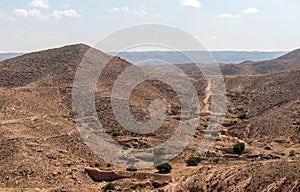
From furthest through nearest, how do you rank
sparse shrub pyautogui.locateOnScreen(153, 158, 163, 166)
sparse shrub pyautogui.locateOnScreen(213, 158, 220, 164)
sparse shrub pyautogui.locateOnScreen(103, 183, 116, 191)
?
1. sparse shrub pyautogui.locateOnScreen(213, 158, 220, 164)
2. sparse shrub pyautogui.locateOnScreen(153, 158, 163, 166)
3. sparse shrub pyautogui.locateOnScreen(103, 183, 116, 191)

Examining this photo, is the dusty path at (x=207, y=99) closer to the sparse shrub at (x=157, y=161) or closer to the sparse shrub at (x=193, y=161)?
the sparse shrub at (x=193, y=161)

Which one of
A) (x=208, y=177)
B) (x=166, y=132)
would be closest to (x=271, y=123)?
(x=166, y=132)

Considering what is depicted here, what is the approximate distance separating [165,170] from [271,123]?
16.9 m

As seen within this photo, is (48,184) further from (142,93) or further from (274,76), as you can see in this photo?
(274,76)

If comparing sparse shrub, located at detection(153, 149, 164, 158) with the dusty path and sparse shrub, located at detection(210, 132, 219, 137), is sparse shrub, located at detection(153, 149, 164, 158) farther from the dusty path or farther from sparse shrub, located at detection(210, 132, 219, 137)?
the dusty path

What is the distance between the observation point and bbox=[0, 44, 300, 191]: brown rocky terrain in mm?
24156

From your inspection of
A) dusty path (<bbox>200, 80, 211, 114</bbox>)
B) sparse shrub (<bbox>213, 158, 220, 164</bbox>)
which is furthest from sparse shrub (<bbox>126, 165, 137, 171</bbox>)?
dusty path (<bbox>200, 80, 211, 114</bbox>)

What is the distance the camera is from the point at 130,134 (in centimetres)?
3828

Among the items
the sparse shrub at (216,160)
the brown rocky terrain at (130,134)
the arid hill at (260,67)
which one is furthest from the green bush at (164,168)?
the arid hill at (260,67)

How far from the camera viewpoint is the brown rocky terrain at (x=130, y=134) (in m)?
24.2

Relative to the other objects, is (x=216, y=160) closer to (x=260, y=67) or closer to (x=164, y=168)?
(x=164, y=168)

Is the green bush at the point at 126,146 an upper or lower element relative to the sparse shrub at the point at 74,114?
lower

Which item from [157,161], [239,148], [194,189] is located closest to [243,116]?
[239,148]

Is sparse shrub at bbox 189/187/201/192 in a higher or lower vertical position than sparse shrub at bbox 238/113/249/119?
lower
